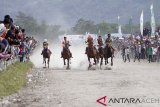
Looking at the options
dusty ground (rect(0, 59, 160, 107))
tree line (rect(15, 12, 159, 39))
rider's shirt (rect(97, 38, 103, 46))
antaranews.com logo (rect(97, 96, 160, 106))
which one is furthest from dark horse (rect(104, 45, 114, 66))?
tree line (rect(15, 12, 159, 39))

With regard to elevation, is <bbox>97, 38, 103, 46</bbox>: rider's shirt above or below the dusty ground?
above

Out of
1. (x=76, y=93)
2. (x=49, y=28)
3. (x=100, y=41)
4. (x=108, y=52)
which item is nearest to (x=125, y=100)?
(x=76, y=93)

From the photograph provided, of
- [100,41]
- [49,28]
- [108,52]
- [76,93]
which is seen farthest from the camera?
[49,28]

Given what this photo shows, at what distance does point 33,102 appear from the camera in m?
15.3

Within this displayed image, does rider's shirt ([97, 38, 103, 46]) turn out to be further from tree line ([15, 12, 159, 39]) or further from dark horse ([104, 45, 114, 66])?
tree line ([15, 12, 159, 39])

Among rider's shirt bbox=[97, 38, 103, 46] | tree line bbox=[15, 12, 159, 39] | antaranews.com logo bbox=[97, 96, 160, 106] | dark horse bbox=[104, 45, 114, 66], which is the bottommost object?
antaranews.com logo bbox=[97, 96, 160, 106]

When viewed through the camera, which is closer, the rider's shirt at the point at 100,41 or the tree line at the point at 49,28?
the rider's shirt at the point at 100,41

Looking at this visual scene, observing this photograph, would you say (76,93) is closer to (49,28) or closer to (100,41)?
(100,41)

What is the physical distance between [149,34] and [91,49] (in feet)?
67.2

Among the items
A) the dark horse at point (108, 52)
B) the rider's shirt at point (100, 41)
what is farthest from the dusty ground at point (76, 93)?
the rider's shirt at point (100, 41)

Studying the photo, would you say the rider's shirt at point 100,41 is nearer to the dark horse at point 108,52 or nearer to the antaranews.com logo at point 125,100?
the dark horse at point 108,52

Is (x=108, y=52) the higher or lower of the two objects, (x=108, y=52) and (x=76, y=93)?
the higher

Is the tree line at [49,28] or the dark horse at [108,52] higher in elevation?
the tree line at [49,28]

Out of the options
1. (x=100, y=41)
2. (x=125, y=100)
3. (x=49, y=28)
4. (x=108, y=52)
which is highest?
(x=49, y=28)
